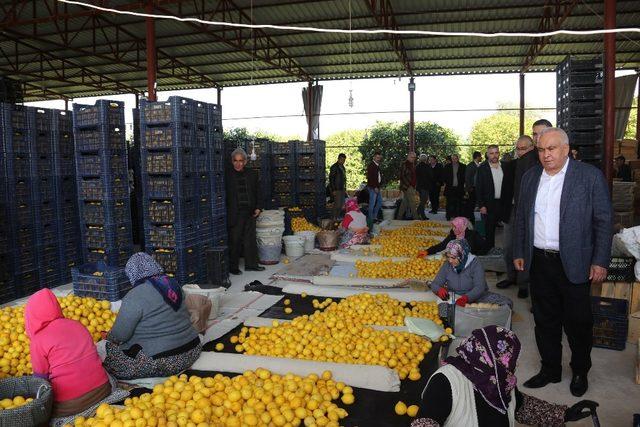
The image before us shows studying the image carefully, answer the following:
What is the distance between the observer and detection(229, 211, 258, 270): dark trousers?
7.80m

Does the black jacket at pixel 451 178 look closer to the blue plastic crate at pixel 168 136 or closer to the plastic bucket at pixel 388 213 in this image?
the plastic bucket at pixel 388 213

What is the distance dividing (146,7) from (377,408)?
410 inches

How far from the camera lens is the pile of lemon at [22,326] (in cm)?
384

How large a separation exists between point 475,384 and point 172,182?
5279 mm

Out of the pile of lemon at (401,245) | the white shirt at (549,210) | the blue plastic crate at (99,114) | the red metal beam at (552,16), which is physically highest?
the red metal beam at (552,16)

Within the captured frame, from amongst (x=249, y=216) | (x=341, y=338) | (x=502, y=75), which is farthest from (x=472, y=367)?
(x=502, y=75)

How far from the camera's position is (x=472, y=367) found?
2.26 meters

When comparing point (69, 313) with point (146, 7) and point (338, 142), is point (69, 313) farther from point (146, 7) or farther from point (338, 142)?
point (338, 142)

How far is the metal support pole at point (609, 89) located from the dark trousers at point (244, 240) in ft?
17.5

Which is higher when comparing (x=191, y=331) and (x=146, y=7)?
(x=146, y=7)

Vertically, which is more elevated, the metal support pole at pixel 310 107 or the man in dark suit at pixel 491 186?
the metal support pole at pixel 310 107

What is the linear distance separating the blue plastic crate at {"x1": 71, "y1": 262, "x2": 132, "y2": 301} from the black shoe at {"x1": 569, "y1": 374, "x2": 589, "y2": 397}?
448 centimetres

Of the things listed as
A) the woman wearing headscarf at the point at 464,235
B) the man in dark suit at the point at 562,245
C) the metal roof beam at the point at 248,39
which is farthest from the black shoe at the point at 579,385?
the metal roof beam at the point at 248,39

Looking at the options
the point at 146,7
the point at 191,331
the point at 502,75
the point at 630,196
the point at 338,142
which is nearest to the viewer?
the point at 191,331
